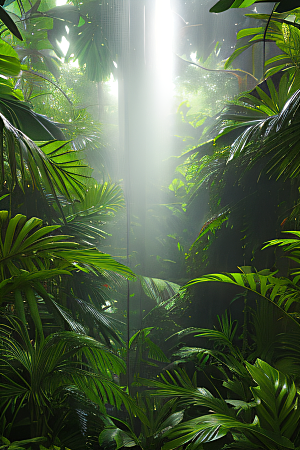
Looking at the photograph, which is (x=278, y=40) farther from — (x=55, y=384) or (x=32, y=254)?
(x=55, y=384)

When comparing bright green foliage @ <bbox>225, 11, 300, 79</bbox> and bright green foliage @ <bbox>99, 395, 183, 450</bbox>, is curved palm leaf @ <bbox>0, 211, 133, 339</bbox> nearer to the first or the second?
bright green foliage @ <bbox>99, 395, 183, 450</bbox>

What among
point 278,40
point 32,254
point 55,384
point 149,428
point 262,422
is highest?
point 278,40

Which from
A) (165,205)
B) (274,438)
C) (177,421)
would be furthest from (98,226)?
(274,438)

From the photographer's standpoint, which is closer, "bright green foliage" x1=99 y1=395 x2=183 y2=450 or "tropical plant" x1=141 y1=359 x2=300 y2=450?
"tropical plant" x1=141 y1=359 x2=300 y2=450

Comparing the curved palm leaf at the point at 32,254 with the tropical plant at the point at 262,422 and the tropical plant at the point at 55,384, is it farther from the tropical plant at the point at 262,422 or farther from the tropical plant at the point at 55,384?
the tropical plant at the point at 262,422

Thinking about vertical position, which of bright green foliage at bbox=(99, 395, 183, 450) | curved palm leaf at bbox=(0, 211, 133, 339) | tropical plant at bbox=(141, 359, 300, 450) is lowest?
bright green foliage at bbox=(99, 395, 183, 450)

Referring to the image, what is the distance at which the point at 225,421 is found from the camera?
954 millimetres

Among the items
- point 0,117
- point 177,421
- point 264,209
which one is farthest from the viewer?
point 264,209

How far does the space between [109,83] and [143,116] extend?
22 cm

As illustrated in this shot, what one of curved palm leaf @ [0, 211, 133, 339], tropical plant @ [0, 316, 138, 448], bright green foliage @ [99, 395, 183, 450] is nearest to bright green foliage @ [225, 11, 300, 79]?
curved palm leaf @ [0, 211, 133, 339]

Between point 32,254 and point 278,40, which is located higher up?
point 278,40

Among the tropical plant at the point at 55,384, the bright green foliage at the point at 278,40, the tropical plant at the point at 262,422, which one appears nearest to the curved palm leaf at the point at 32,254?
the tropical plant at the point at 55,384

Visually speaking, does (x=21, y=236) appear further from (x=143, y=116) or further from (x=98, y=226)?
(x=143, y=116)

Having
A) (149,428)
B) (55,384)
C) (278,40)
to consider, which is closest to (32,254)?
(55,384)
